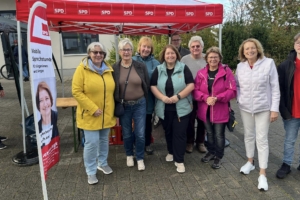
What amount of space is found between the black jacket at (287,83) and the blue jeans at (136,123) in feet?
5.54

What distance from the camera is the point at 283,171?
3357 millimetres

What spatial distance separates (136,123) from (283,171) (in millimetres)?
1975

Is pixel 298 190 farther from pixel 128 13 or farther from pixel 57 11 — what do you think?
pixel 57 11

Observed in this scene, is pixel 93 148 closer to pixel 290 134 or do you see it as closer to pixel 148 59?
pixel 148 59

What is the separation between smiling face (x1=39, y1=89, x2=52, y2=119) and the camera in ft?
7.32

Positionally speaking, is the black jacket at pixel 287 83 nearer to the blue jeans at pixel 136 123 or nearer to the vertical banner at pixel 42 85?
the blue jeans at pixel 136 123

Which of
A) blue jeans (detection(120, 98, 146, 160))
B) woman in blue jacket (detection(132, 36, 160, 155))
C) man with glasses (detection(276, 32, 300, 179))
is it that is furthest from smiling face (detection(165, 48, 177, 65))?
man with glasses (detection(276, 32, 300, 179))

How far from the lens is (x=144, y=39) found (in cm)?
373

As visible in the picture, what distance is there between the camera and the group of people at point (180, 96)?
301 centimetres

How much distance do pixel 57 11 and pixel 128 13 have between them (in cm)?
95

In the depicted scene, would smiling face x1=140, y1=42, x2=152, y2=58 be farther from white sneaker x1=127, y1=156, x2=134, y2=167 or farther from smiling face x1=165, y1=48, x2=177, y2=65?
white sneaker x1=127, y1=156, x2=134, y2=167

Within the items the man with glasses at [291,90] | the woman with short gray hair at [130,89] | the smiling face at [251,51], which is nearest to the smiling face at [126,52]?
the woman with short gray hair at [130,89]

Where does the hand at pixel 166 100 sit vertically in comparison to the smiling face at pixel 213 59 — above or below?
below

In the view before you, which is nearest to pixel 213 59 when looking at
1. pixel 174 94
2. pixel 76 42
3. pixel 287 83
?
pixel 174 94
